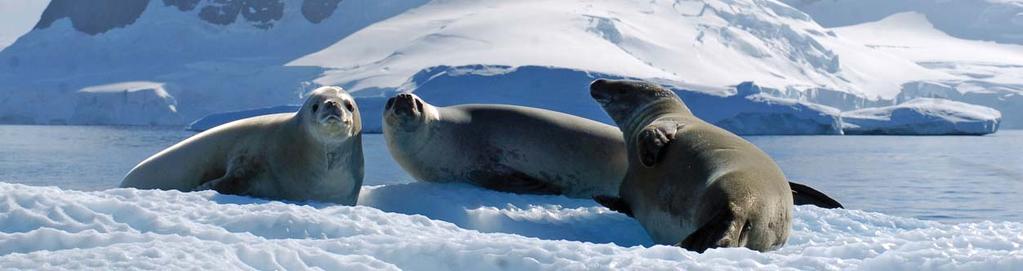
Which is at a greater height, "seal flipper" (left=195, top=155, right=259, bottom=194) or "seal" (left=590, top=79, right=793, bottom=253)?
"seal" (left=590, top=79, right=793, bottom=253)

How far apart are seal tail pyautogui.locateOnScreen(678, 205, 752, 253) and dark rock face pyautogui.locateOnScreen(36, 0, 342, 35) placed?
74613mm

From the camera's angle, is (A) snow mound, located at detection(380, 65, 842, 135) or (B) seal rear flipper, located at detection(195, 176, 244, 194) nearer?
(B) seal rear flipper, located at detection(195, 176, 244, 194)

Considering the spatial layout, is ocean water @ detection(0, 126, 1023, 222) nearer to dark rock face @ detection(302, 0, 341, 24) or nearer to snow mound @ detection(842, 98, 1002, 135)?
snow mound @ detection(842, 98, 1002, 135)

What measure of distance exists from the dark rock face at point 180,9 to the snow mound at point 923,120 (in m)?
44.0

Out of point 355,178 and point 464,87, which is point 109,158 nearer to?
point 464,87

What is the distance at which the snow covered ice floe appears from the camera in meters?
2.92

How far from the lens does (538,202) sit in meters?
5.51

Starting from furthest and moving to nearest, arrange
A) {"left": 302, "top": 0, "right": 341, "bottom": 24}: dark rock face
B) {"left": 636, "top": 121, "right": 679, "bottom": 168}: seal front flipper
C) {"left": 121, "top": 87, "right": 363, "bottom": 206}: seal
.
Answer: {"left": 302, "top": 0, "right": 341, "bottom": 24}: dark rock face → {"left": 121, "top": 87, "right": 363, "bottom": 206}: seal → {"left": 636, "top": 121, "right": 679, "bottom": 168}: seal front flipper

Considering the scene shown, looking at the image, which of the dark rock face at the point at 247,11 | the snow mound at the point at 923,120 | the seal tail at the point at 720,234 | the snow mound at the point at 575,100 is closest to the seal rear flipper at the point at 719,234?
the seal tail at the point at 720,234

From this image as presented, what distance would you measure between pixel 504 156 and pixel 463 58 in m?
46.4

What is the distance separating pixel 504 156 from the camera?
5.90m

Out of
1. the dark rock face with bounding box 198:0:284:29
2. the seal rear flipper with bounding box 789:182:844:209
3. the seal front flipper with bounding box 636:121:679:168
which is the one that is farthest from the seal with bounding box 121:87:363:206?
the dark rock face with bounding box 198:0:284:29

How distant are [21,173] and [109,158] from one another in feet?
19.3

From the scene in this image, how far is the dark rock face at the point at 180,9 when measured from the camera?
75188 mm
